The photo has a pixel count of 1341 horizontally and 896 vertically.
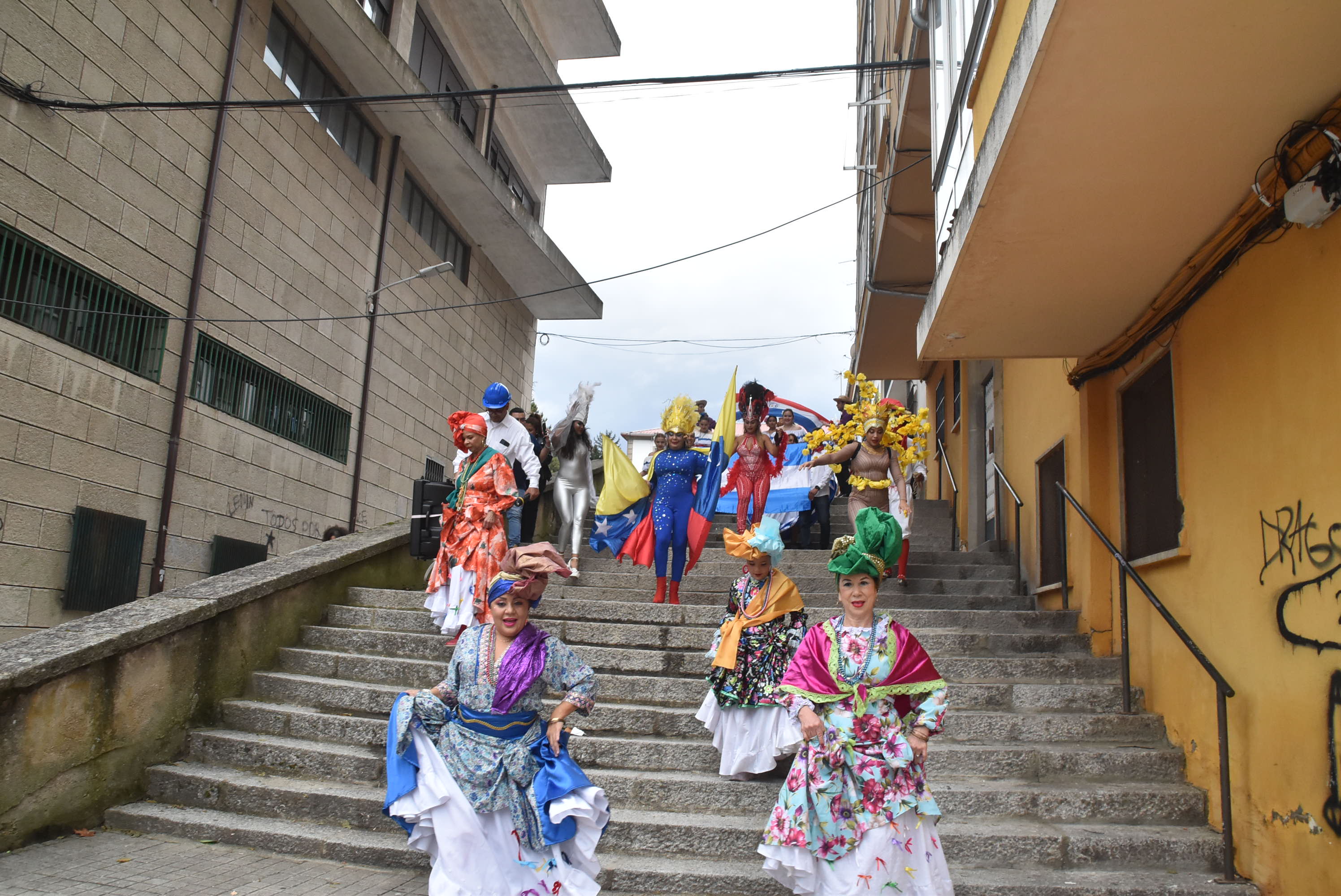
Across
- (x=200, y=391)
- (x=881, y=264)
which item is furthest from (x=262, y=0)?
(x=881, y=264)

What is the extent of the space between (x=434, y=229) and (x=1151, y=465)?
1475 cm

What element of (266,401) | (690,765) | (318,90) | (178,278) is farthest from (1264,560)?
(318,90)

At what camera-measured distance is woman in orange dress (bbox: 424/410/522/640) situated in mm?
7527

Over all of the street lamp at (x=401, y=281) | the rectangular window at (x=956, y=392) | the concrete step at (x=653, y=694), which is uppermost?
the street lamp at (x=401, y=281)

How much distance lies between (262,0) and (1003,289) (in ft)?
36.5

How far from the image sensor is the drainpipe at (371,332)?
15.4 m

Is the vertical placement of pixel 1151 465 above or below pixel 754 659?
above

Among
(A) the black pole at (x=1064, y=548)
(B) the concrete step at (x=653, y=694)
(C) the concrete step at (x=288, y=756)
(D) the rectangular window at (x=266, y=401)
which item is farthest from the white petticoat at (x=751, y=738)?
(D) the rectangular window at (x=266, y=401)

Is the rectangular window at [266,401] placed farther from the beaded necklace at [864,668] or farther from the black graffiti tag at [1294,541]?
the black graffiti tag at [1294,541]

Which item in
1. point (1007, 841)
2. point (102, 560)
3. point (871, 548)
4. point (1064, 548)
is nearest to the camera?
point (871, 548)

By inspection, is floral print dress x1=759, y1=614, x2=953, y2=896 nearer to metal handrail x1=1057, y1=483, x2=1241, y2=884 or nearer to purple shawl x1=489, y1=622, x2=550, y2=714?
purple shawl x1=489, y1=622, x2=550, y2=714

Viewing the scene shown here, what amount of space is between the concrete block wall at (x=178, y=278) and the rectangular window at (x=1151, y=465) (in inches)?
378

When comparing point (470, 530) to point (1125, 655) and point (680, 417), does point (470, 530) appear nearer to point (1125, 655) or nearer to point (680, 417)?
point (680, 417)

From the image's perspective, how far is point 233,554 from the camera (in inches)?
464
